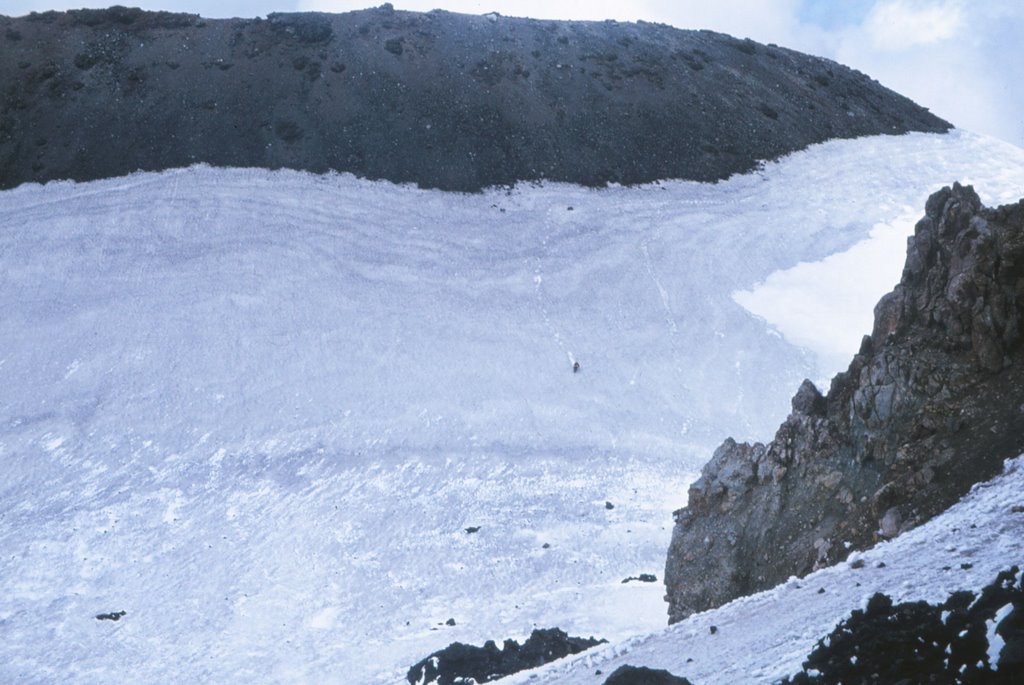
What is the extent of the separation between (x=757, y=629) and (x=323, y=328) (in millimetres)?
21220

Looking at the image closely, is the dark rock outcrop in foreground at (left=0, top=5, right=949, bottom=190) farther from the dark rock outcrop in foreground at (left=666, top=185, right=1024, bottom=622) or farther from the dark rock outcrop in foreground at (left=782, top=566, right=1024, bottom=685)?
the dark rock outcrop in foreground at (left=782, top=566, right=1024, bottom=685)

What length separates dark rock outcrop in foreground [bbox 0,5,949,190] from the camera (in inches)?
1508

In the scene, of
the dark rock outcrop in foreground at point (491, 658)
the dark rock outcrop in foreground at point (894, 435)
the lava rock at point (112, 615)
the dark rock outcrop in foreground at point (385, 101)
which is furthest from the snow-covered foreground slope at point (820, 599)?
the dark rock outcrop in foreground at point (385, 101)

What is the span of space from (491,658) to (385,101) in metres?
24.8

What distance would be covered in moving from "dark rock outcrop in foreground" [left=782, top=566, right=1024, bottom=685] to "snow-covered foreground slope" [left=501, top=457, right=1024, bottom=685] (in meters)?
0.28

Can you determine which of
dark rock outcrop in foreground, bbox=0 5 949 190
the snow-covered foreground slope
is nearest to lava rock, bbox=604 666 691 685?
the snow-covered foreground slope

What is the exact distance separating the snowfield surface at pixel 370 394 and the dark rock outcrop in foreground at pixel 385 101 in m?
1.16

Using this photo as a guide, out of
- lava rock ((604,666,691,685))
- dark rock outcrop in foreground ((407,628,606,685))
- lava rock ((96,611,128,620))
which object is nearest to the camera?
lava rock ((604,666,691,685))

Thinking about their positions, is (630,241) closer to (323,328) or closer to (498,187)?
(498,187)

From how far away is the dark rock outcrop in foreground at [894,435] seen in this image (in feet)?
45.7

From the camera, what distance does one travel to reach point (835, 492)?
15.5m

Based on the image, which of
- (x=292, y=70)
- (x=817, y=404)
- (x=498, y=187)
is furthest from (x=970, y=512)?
(x=292, y=70)

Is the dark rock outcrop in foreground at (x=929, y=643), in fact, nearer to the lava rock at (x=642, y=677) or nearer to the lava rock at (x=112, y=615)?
the lava rock at (x=642, y=677)

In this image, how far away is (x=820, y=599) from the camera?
11.7m
